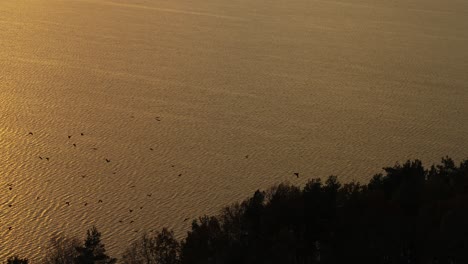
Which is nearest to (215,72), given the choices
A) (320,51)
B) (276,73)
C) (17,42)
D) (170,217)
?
(276,73)

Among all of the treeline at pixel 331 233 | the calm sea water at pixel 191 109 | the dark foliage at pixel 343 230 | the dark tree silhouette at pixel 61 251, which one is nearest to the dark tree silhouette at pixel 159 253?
the treeline at pixel 331 233

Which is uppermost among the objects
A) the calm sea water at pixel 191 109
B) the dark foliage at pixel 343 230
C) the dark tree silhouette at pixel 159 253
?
the calm sea water at pixel 191 109

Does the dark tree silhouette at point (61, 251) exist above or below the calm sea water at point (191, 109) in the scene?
below

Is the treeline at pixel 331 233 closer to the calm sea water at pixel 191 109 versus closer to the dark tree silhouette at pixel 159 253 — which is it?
the dark tree silhouette at pixel 159 253

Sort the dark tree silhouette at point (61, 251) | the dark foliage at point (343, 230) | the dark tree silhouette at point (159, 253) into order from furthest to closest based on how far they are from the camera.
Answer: the dark tree silhouette at point (61, 251) < the dark tree silhouette at point (159, 253) < the dark foliage at point (343, 230)

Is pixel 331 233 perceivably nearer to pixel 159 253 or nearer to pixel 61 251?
pixel 159 253

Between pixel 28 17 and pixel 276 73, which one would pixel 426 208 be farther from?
pixel 28 17

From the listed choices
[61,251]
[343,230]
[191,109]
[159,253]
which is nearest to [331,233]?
[343,230]
